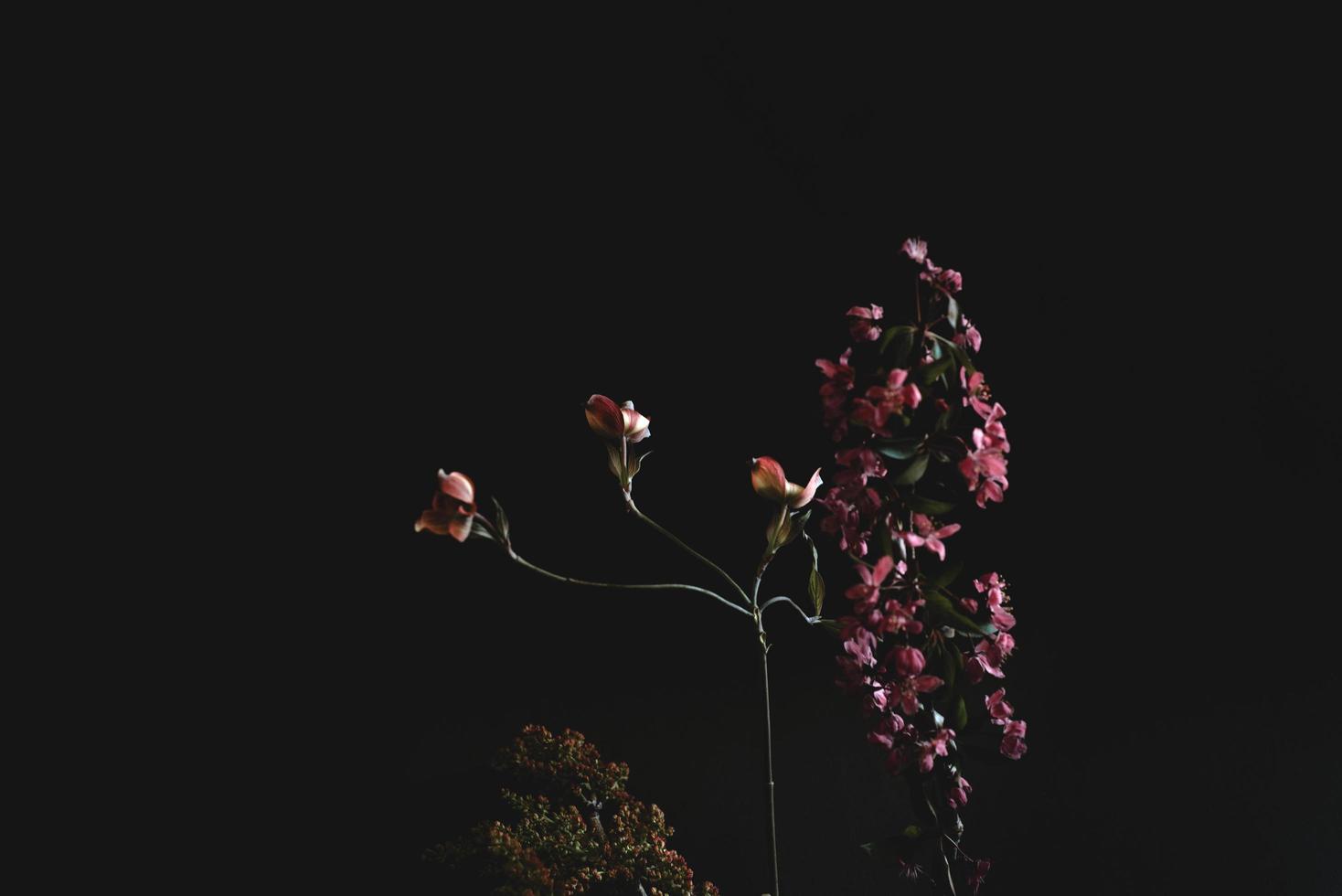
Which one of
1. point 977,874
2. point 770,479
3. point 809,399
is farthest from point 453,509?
point 809,399

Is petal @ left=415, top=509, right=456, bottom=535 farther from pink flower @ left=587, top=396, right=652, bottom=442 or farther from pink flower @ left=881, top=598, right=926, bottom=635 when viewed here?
pink flower @ left=881, top=598, right=926, bottom=635

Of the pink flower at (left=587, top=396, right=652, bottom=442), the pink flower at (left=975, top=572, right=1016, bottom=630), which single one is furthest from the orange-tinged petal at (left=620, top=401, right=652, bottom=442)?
the pink flower at (left=975, top=572, right=1016, bottom=630)

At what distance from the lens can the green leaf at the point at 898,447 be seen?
0.88 m

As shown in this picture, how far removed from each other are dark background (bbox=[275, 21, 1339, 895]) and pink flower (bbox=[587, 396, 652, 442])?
1.15 feet

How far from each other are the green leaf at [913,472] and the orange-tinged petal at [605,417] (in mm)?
275

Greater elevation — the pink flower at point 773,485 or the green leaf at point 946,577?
the pink flower at point 773,485

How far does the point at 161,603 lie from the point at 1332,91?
1.62 meters

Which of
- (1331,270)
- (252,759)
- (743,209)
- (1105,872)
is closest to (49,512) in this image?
(252,759)

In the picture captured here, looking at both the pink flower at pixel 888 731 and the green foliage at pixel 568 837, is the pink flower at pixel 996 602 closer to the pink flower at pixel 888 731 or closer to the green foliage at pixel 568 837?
the pink flower at pixel 888 731

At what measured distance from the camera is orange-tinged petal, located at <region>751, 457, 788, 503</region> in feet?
3.38

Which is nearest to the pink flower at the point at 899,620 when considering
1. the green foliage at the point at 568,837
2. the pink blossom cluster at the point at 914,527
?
the pink blossom cluster at the point at 914,527

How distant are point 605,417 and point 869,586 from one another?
0.98ft

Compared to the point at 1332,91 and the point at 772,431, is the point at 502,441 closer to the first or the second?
the point at 772,431

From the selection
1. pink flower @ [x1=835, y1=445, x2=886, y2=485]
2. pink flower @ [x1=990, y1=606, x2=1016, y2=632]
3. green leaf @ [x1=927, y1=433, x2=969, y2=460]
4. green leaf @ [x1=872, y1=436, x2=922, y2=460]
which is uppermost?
green leaf @ [x1=927, y1=433, x2=969, y2=460]
